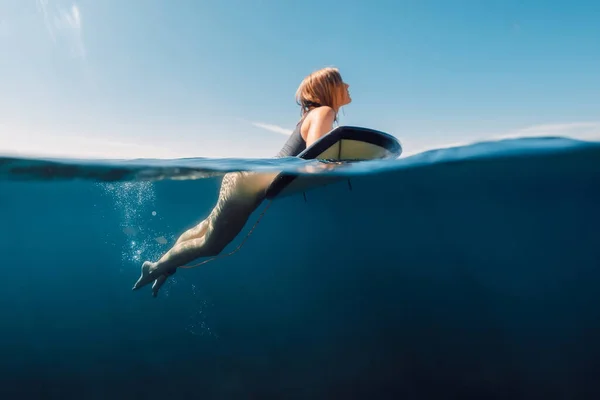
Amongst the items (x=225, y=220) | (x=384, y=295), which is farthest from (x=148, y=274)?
(x=384, y=295)

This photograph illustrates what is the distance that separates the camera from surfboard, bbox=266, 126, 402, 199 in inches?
155

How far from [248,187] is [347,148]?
1629 mm

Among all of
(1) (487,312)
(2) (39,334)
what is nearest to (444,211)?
(1) (487,312)

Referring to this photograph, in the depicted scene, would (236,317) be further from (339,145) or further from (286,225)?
(339,145)

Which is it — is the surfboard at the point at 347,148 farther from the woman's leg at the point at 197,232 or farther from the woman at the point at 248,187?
the woman's leg at the point at 197,232

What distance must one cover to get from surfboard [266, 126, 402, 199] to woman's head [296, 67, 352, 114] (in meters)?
0.51

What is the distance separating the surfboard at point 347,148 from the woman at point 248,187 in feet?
0.50

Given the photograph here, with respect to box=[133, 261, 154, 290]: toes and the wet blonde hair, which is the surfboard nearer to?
the wet blonde hair

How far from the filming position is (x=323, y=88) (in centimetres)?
409

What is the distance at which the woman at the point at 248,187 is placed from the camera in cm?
408

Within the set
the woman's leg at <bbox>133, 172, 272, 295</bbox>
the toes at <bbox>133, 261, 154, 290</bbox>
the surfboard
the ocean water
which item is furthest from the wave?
the toes at <bbox>133, 261, 154, 290</bbox>

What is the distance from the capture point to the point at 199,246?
16.4ft

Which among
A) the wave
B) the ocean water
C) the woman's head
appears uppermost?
the woman's head

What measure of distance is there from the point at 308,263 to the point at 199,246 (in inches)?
968
